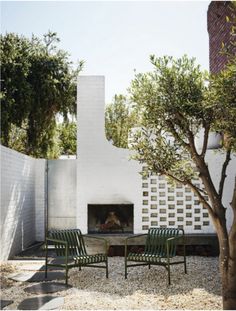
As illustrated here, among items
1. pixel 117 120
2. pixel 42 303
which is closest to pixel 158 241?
pixel 42 303

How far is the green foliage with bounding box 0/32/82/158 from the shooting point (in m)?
11.3

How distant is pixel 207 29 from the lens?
930 centimetres

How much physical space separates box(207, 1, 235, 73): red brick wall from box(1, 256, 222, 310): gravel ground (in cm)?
455

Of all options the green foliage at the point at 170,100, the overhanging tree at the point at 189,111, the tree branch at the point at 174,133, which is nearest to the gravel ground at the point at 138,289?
the overhanging tree at the point at 189,111

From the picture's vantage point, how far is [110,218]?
7.62 m

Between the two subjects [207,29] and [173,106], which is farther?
[207,29]

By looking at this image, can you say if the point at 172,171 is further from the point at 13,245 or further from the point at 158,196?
the point at 13,245

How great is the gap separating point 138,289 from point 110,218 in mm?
2658

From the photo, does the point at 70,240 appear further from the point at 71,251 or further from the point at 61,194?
the point at 61,194

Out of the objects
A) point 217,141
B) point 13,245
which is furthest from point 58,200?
point 217,141

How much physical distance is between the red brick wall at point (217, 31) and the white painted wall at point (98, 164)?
2.78 m

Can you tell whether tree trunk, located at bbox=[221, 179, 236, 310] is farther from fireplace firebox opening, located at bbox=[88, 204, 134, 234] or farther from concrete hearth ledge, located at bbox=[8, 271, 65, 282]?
fireplace firebox opening, located at bbox=[88, 204, 134, 234]

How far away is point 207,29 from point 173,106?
6.19m

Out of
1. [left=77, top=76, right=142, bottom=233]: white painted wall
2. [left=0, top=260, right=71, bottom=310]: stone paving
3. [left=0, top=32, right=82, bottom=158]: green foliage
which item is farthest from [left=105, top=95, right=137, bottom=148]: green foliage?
[left=0, top=260, right=71, bottom=310]: stone paving
